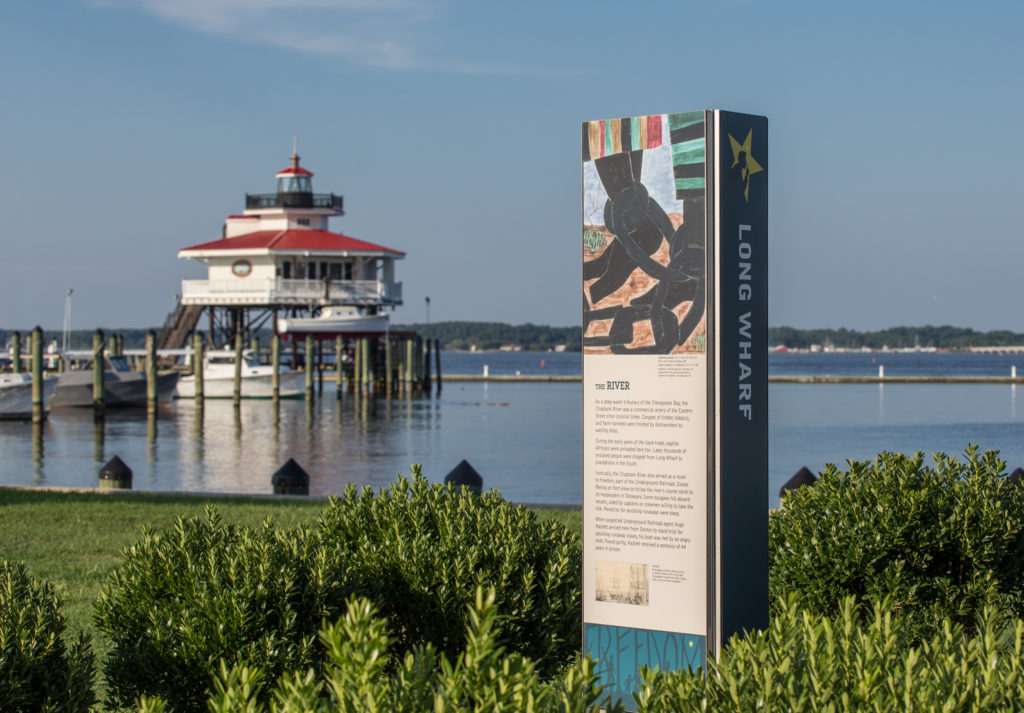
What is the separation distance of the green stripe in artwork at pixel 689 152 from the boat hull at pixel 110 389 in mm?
57161

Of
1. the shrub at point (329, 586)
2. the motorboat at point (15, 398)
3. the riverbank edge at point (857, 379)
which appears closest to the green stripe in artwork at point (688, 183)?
the shrub at point (329, 586)

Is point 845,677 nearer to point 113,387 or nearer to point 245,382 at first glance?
point 113,387

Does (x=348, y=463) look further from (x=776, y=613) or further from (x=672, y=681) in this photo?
(x=672, y=681)

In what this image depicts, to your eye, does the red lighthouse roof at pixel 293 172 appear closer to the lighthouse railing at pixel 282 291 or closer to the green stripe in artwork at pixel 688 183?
the lighthouse railing at pixel 282 291

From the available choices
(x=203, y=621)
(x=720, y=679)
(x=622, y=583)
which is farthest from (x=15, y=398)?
(x=720, y=679)

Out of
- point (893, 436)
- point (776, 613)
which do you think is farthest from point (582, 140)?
point (893, 436)

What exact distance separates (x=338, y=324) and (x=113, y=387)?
14.8 m

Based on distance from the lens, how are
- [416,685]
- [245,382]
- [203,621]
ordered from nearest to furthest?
[416,685], [203,621], [245,382]

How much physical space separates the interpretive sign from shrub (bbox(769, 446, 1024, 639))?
3.78 ft

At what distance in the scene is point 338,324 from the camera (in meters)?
69.7

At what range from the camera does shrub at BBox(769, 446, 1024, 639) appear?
23.0 ft

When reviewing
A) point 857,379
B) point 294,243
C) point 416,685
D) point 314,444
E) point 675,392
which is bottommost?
point 314,444

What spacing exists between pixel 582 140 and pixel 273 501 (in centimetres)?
1097

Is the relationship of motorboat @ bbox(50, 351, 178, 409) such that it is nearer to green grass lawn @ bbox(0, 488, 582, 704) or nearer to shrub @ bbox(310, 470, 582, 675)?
green grass lawn @ bbox(0, 488, 582, 704)
